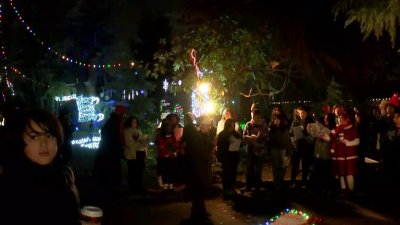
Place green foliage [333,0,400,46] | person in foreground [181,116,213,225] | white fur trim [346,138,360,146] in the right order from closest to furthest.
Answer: green foliage [333,0,400,46] < person in foreground [181,116,213,225] < white fur trim [346,138,360,146]

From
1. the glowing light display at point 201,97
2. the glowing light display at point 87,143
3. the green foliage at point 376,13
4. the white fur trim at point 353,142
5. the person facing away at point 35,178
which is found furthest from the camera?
the glowing light display at point 87,143

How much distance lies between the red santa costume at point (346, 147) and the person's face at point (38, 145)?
8.16 meters

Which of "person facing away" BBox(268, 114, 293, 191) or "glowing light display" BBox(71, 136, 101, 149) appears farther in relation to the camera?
"glowing light display" BBox(71, 136, 101, 149)

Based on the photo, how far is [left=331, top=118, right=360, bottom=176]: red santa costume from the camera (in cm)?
995

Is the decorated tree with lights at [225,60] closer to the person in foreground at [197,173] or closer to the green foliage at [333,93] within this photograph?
the green foliage at [333,93]

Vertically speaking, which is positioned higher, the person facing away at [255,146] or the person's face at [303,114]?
the person's face at [303,114]

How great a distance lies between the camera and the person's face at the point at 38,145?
8.82ft

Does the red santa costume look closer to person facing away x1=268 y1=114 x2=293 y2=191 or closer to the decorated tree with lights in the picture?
person facing away x1=268 y1=114 x2=293 y2=191

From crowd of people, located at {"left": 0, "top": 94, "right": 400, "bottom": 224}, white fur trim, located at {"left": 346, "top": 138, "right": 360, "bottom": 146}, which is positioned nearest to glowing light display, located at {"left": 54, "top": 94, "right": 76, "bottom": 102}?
crowd of people, located at {"left": 0, "top": 94, "right": 400, "bottom": 224}

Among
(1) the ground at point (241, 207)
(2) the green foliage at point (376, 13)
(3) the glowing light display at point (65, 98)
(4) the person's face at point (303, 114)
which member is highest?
(3) the glowing light display at point (65, 98)

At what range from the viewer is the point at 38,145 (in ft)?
8.84

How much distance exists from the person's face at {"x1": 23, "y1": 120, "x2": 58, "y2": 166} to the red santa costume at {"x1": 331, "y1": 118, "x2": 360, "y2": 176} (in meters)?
8.16

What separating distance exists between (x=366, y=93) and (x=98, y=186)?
985 centimetres

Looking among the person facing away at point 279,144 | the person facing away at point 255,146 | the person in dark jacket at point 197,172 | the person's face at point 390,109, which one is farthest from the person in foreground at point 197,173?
the person's face at point 390,109
